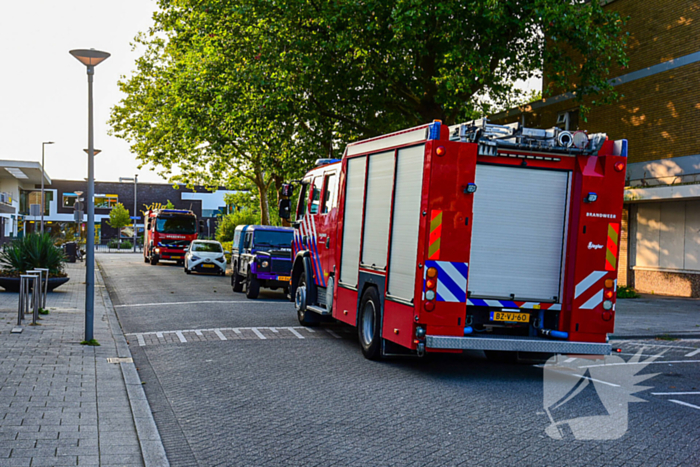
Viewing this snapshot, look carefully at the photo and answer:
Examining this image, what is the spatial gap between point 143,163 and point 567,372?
28685mm

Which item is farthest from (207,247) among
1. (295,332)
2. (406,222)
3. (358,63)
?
(406,222)

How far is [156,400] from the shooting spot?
7414 mm

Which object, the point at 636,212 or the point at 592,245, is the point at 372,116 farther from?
the point at 592,245

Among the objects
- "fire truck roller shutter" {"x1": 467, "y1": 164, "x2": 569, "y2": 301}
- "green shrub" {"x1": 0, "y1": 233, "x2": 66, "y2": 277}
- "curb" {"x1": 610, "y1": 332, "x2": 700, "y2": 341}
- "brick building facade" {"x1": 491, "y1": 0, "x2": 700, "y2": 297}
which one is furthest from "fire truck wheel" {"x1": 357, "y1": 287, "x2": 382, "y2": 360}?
"brick building facade" {"x1": 491, "y1": 0, "x2": 700, "y2": 297}

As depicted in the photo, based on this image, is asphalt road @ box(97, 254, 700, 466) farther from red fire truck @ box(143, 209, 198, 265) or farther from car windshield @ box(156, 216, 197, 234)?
car windshield @ box(156, 216, 197, 234)

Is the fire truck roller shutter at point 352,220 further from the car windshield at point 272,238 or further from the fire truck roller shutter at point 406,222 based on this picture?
the car windshield at point 272,238

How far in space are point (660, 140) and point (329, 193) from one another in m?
15.5

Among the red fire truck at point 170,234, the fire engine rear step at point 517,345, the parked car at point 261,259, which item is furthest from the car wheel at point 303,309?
the red fire truck at point 170,234

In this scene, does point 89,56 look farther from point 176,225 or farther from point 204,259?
point 176,225

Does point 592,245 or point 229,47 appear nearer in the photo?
point 592,245

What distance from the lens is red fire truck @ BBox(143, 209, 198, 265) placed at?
38500 mm

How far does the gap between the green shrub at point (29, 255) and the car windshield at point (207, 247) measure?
42.4 ft

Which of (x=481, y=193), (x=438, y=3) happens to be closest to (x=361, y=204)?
(x=481, y=193)

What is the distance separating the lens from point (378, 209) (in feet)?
32.3
